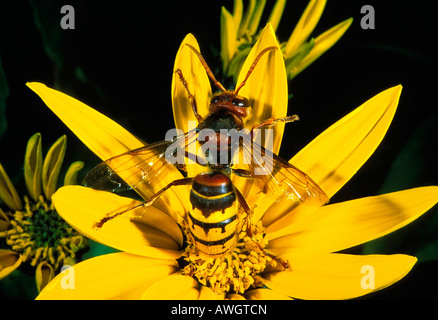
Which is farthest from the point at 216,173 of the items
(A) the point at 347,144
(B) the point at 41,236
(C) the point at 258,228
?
(B) the point at 41,236

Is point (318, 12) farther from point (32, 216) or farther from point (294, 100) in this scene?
point (32, 216)

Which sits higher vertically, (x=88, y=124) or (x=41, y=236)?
(x=88, y=124)

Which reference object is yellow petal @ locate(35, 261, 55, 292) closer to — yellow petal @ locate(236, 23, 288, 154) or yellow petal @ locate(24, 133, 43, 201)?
yellow petal @ locate(24, 133, 43, 201)

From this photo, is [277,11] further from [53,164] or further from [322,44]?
[53,164]

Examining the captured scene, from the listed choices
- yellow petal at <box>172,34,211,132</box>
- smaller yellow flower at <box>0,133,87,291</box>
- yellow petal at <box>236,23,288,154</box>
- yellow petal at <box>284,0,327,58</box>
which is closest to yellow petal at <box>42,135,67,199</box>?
smaller yellow flower at <box>0,133,87,291</box>

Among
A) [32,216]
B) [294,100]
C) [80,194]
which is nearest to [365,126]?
[294,100]
